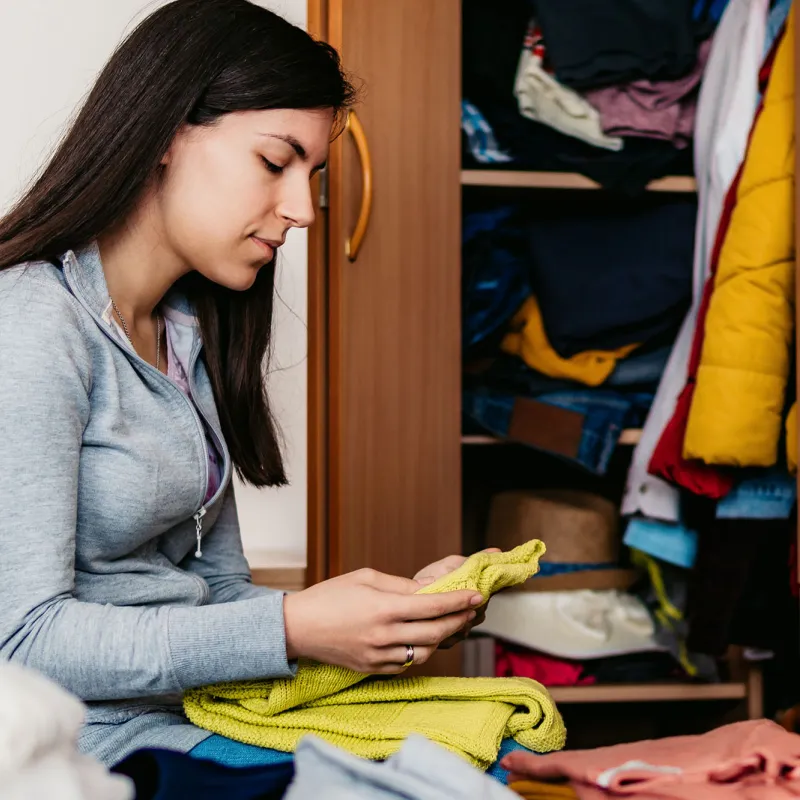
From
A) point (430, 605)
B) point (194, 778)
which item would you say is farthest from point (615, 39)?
point (194, 778)

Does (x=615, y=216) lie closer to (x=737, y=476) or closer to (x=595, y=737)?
(x=737, y=476)

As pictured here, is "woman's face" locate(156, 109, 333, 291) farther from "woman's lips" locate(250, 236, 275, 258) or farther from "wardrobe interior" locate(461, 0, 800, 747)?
"wardrobe interior" locate(461, 0, 800, 747)

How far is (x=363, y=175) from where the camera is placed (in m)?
1.67

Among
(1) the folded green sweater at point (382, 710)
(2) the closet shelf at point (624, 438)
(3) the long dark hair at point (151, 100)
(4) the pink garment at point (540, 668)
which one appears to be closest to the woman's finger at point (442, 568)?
(1) the folded green sweater at point (382, 710)

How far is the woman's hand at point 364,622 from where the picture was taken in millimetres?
835

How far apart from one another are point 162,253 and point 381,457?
688 mm

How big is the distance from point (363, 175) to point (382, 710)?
Answer: 1.01 meters

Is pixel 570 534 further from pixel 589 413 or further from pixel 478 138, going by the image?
pixel 478 138

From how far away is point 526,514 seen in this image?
191 centimetres

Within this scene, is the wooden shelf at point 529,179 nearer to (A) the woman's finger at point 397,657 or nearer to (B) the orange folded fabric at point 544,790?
(A) the woman's finger at point 397,657

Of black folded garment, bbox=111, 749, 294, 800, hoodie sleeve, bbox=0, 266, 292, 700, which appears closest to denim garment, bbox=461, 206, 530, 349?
hoodie sleeve, bbox=0, 266, 292, 700

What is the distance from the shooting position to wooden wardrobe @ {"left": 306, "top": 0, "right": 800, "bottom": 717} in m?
1.68

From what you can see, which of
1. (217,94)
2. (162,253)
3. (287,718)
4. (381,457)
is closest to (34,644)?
(287,718)

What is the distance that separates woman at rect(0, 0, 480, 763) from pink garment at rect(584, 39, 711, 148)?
A: 0.76 m
